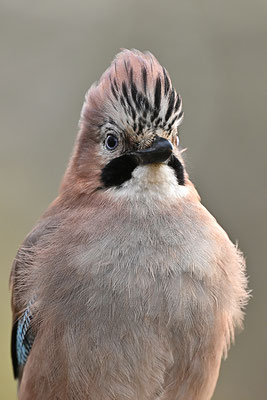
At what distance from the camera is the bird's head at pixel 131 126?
4141 millimetres

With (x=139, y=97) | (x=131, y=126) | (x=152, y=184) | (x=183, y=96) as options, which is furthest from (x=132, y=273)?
(x=183, y=96)

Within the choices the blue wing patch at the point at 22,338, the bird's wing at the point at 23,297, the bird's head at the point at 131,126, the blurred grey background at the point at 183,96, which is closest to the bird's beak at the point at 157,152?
the bird's head at the point at 131,126

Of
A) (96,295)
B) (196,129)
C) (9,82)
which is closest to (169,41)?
(196,129)

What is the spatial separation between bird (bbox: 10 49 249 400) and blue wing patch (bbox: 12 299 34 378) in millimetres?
21

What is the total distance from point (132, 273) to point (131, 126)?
69cm

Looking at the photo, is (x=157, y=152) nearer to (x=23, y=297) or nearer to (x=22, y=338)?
(x=23, y=297)

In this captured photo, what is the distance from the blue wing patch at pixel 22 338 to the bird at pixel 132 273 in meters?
0.02

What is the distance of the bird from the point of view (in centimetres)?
407

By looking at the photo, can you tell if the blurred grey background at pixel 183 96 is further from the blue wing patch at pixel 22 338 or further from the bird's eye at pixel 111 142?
the bird's eye at pixel 111 142

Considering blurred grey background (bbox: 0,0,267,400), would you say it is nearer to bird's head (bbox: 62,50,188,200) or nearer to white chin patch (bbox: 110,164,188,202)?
bird's head (bbox: 62,50,188,200)

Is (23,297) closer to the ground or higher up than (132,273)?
closer to the ground

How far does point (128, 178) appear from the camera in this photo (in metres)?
4.25

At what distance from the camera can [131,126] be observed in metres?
4.18

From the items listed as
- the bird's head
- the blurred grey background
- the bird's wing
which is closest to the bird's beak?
the bird's head
